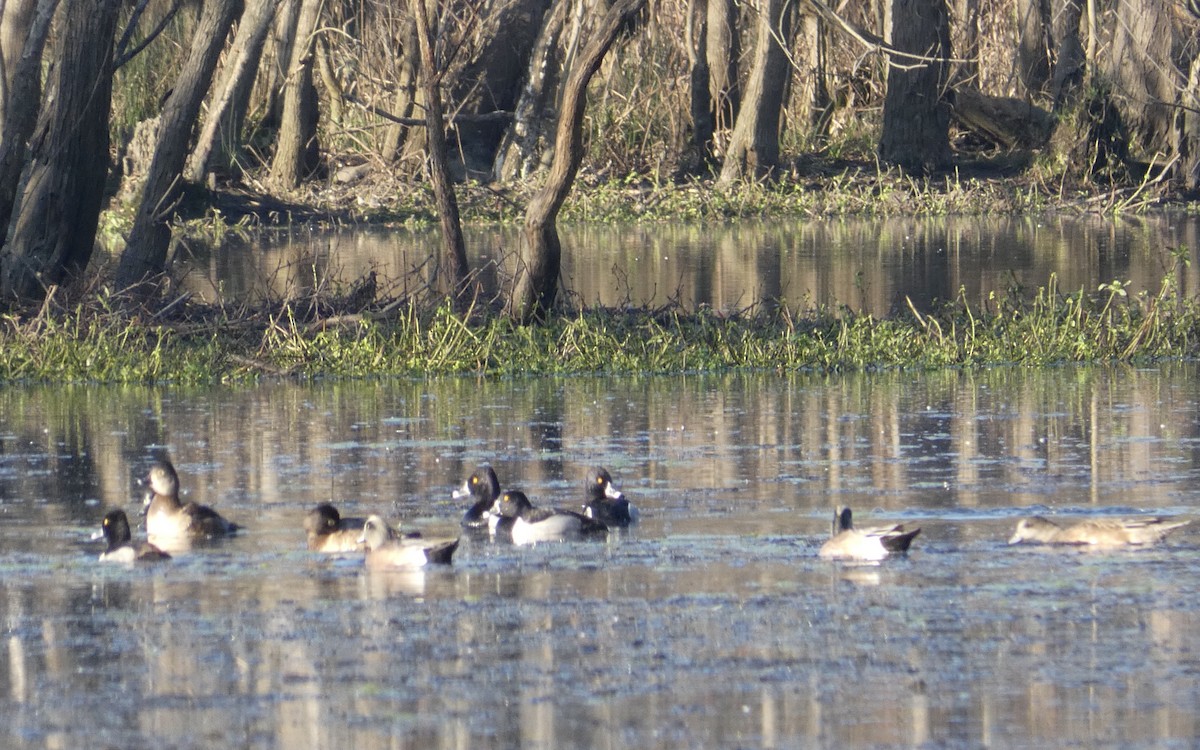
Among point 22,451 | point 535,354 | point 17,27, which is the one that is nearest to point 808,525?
point 22,451

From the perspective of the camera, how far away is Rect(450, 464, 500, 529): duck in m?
9.57

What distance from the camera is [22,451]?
12.0 metres

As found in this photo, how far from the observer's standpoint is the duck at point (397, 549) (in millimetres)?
8445

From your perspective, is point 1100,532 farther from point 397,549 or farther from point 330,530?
point 330,530

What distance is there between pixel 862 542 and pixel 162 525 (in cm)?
313

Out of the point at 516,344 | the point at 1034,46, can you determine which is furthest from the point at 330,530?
the point at 1034,46

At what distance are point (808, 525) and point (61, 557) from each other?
10.4ft

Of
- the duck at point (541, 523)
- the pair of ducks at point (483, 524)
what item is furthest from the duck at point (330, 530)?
the duck at point (541, 523)

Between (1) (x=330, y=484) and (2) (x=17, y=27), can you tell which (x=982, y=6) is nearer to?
(2) (x=17, y=27)

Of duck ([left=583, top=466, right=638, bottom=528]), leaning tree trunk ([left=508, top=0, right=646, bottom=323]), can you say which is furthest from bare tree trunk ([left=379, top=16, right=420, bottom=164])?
duck ([left=583, top=466, right=638, bottom=528])

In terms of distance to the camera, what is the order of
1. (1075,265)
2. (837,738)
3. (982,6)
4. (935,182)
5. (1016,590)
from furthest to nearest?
A: 1. (982,6)
2. (935,182)
3. (1075,265)
4. (1016,590)
5. (837,738)

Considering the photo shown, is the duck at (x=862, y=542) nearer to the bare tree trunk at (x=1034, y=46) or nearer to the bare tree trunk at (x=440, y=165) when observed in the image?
the bare tree trunk at (x=440, y=165)

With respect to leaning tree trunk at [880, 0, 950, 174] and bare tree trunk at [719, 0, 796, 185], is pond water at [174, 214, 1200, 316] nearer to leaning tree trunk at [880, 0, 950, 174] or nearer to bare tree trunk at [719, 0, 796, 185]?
bare tree trunk at [719, 0, 796, 185]

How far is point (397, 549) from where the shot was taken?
27.8 ft
